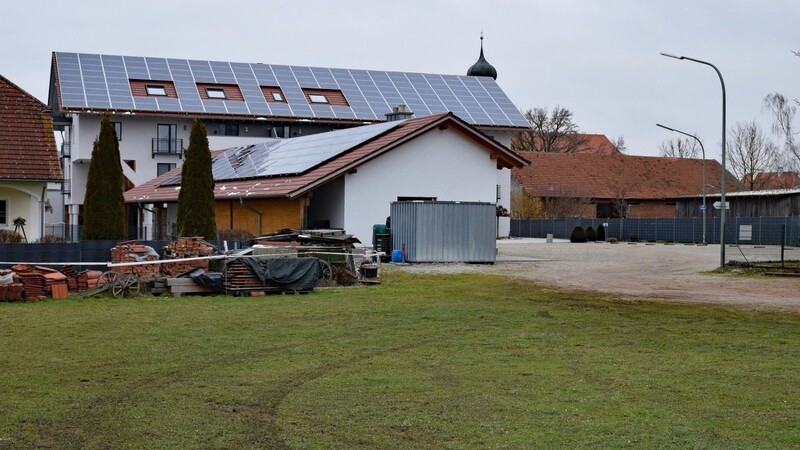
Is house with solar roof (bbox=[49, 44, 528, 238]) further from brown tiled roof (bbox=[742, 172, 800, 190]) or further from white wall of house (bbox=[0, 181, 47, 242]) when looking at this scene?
→ brown tiled roof (bbox=[742, 172, 800, 190])

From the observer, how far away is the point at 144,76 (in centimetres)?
6938

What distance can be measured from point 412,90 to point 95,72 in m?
21.8

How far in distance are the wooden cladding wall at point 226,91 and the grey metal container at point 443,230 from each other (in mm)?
38251

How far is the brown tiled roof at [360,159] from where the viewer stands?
34.8m

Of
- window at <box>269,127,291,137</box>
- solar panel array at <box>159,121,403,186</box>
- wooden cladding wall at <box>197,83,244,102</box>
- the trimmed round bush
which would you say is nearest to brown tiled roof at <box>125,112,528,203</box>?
solar panel array at <box>159,121,403,186</box>

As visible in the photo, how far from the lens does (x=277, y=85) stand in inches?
2832

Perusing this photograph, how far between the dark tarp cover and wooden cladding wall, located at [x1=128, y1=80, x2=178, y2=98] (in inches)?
1821

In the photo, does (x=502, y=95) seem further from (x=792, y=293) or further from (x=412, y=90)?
(x=792, y=293)

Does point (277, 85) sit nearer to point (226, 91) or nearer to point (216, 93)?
point (226, 91)

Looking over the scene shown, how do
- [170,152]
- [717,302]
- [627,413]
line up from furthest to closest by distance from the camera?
[170,152] → [717,302] → [627,413]

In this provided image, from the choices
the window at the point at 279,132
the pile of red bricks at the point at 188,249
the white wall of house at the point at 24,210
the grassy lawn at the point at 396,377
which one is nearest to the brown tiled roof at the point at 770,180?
the window at the point at 279,132

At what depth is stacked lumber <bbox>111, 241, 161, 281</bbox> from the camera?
919 inches

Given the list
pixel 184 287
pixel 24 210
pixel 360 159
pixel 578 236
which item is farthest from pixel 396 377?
pixel 578 236

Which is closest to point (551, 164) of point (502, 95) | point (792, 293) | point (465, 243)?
point (502, 95)
